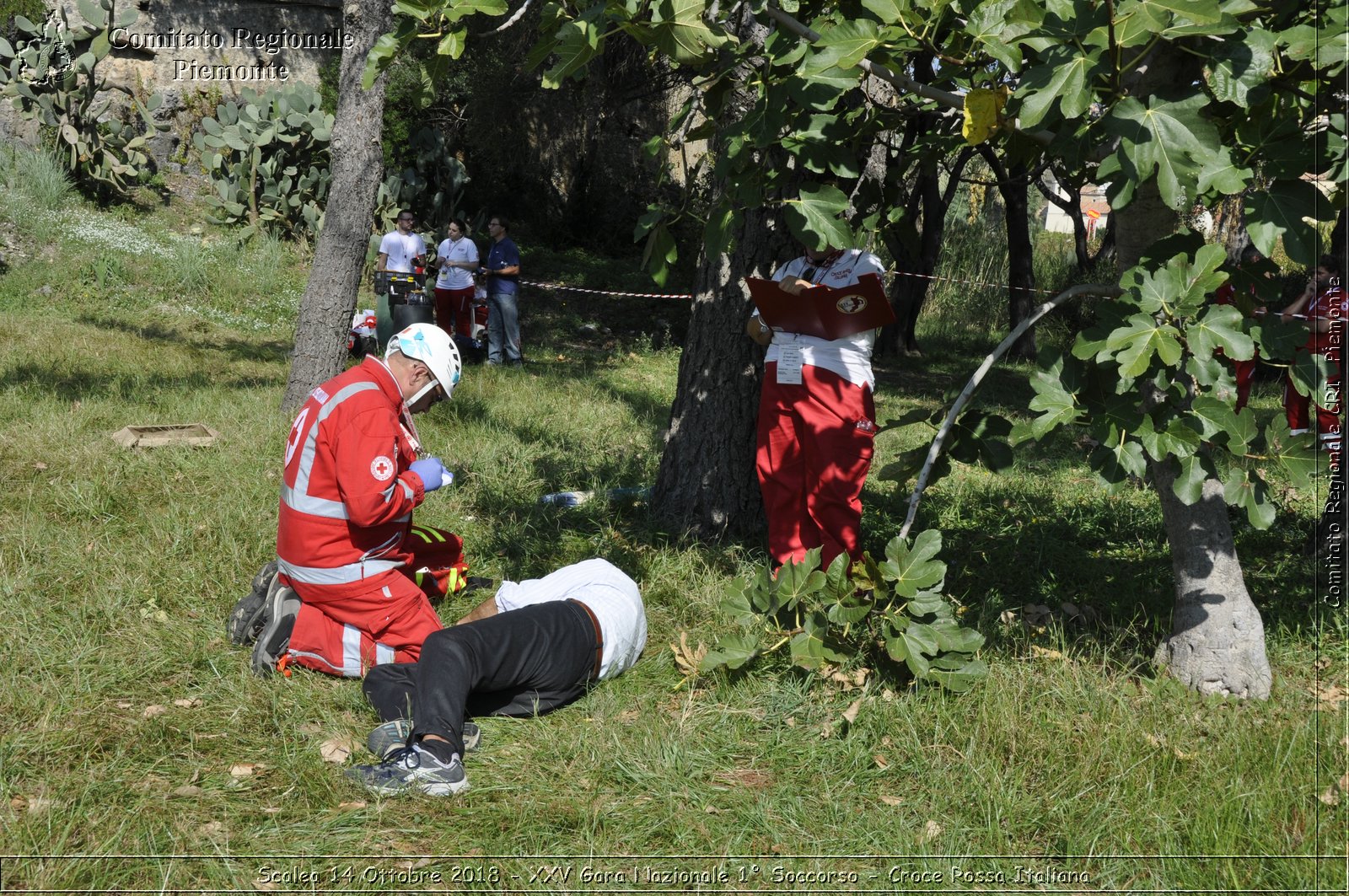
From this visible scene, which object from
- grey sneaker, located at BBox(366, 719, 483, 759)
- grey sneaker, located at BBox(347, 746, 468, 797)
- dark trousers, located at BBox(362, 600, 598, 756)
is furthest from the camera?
grey sneaker, located at BBox(366, 719, 483, 759)

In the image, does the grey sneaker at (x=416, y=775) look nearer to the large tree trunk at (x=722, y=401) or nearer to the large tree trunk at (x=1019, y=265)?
the large tree trunk at (x=722, y=401)

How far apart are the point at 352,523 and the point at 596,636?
3.33 feet

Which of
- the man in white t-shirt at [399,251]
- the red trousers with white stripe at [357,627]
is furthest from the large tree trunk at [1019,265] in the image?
the red trousers with white stripe at [357,627]

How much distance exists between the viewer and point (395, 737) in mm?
3570

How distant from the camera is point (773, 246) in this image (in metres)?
5.35

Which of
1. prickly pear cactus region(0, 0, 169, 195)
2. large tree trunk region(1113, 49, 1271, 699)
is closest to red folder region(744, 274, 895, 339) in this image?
large tree trunk region(1113, 49, 1271, 699)

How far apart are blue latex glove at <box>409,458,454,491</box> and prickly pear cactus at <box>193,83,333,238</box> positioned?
11.9 meters

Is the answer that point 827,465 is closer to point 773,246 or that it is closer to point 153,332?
point 773,246

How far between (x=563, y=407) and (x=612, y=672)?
5.07 m

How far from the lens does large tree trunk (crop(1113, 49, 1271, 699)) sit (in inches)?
152

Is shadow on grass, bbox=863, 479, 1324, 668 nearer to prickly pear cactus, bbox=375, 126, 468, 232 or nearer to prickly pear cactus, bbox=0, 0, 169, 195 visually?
prickly pear cactus, bbox=375, 126, 468, 232

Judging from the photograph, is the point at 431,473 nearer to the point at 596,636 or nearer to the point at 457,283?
the point at 596,636

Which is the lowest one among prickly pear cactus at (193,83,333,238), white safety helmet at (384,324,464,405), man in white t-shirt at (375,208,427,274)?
white safety helmet at (384,324,464,405)

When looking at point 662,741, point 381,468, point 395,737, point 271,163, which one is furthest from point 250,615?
point 271,163
